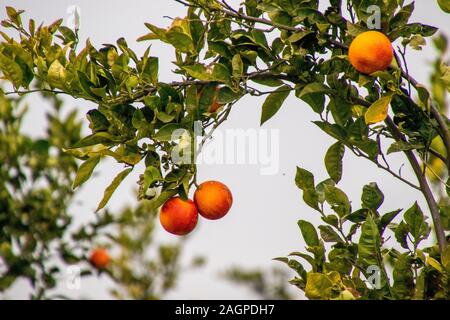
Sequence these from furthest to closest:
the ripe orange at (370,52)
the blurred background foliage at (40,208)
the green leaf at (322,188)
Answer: the blurred background foliage at (40,208) < the green leaf at (322,188) < the ripe orange at (370,52)

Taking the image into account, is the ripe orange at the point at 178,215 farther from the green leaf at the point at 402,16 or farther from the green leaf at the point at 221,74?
the green leaf at the point at 402,16

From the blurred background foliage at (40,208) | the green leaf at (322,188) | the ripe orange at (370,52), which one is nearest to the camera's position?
the ripe orange at (370,52)

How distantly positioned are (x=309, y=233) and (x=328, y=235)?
44mm

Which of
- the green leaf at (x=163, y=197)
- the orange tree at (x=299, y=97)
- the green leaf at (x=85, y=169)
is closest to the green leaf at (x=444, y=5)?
the orange tree at (x=299, y=97)

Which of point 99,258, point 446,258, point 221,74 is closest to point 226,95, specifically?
point 221,74

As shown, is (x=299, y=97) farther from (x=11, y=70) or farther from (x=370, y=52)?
(x=11, y=70)

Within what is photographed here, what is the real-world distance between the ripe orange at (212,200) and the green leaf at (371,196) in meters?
0.31

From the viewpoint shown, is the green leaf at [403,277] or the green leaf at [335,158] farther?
the green leaf at [335,158]

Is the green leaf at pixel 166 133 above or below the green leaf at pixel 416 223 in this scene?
above

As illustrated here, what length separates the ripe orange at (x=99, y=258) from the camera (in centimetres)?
422

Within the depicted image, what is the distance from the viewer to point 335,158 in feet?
5.94

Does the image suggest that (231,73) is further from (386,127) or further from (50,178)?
(50,178)

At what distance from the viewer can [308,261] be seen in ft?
5.63
